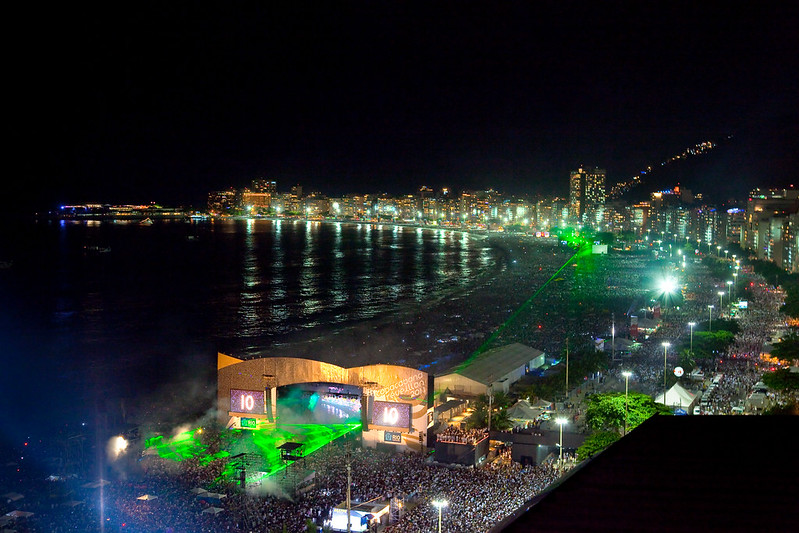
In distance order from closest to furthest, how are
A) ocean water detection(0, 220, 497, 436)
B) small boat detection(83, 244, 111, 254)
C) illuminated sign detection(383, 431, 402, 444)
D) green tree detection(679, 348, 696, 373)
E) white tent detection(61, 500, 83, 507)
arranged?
white tent detection(61, 500, 83, 507), illuminated sign detection(383, 431, 402, 444), green tree detection(679, 348, 696, 373), ocean water detection(0, 220, 497, 436), small boat detection(83, 244, 111, 254)

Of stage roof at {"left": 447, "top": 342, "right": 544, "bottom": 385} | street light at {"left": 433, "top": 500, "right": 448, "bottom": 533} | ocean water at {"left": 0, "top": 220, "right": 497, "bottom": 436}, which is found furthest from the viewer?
ocean water at {"left": 0, "top": 220, "right": 497, "bottom": 436}

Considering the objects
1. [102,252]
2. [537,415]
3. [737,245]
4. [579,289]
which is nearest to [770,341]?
[537,415]

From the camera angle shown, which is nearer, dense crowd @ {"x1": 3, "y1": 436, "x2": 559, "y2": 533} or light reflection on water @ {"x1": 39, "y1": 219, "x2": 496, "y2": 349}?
dense crowd @ {"x1": 3, "y1": 436, "x2": 559, "y2": 533}

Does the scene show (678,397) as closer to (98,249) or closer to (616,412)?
(616,412)

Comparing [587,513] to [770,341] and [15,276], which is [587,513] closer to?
[770,341]

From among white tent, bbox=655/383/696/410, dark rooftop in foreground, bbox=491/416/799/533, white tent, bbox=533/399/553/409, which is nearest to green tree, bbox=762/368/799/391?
white tent, bbox=655/383/696/410

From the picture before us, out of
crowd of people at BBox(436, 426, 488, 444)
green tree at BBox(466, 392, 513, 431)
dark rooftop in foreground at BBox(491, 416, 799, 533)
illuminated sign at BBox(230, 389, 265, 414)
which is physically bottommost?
green tree at BBox(466, 392, 513, 431)

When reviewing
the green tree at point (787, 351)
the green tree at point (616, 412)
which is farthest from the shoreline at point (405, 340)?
the green tree at point (787, 351)

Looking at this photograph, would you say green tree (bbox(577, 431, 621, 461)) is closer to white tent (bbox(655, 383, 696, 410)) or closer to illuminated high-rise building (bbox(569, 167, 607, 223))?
white tent (bbox(655, 383, 696, 410))
